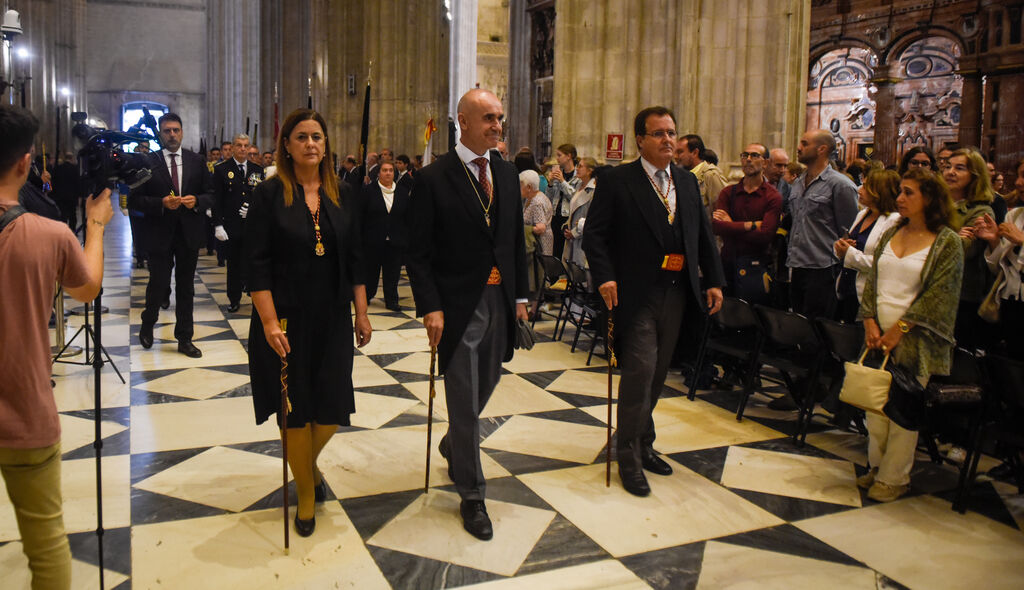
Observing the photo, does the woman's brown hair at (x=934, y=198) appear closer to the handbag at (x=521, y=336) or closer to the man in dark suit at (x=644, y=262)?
the man in dark suit at (x=644, y=262)

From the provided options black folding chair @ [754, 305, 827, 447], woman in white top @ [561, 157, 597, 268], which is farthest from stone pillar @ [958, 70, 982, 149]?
black folding chair @ [754, 305, 827, 447]

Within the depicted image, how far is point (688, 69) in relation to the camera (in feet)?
29.1

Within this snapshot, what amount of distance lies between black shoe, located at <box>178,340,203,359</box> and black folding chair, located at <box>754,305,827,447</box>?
4192 mm

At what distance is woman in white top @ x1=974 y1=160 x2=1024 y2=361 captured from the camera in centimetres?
449

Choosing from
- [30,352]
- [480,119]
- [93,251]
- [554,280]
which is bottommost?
[554,280]

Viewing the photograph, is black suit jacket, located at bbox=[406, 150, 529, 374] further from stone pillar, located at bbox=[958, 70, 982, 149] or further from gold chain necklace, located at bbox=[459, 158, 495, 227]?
stone pillar, located at bbox=[958, 70, 982, 149]

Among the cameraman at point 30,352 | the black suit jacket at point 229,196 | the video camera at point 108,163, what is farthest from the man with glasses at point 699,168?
the cameraman at point 30,352

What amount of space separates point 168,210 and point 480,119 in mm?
4239

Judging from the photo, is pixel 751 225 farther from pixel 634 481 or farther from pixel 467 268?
pixel 467 268

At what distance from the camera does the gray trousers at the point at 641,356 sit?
416 centimetres

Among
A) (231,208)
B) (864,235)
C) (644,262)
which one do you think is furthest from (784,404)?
(231,208)

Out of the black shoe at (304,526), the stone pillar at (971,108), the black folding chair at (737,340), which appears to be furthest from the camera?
the stone pillar at (971,108)

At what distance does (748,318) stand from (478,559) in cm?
277

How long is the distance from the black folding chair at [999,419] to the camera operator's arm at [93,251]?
A: 3.54 meters
